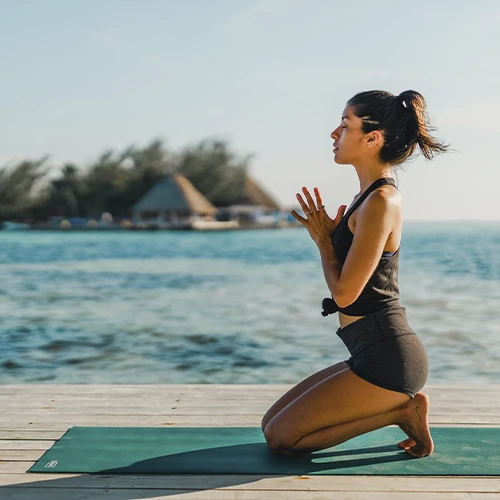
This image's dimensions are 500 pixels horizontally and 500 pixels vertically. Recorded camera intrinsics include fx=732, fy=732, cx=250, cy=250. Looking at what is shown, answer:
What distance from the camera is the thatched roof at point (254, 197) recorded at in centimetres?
5028

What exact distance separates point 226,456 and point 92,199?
46492 mm

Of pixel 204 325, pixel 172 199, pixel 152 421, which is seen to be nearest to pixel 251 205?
pixel 172 199

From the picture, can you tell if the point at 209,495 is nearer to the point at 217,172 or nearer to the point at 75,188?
the point at 75,188

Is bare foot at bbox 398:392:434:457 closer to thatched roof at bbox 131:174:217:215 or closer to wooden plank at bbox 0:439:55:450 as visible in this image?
wooden plank at bbox 0:439:55:450

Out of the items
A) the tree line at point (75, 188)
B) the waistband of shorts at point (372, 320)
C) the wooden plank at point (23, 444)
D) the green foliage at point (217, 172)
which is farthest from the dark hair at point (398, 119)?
the green foliage at point (217, 172)

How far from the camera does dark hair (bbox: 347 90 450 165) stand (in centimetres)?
189

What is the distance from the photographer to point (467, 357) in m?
6.77

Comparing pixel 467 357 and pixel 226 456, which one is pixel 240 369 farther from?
pixel 226 456

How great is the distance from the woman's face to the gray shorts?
421mm

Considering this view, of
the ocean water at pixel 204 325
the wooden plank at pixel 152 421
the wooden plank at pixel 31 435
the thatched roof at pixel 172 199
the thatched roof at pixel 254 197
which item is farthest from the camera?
the thatched roof at pixel 254 197

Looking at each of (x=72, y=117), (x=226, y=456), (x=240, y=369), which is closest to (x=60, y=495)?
(x=226, y=456)

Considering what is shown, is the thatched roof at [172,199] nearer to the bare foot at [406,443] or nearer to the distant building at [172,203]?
the distant building at [172,203]

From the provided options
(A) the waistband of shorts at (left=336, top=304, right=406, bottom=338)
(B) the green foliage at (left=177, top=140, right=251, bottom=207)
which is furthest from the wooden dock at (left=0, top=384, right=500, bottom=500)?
(B) the green foliage at (left=177, top=140, right=251, bottom=207)

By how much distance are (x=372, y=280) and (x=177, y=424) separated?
92cm
